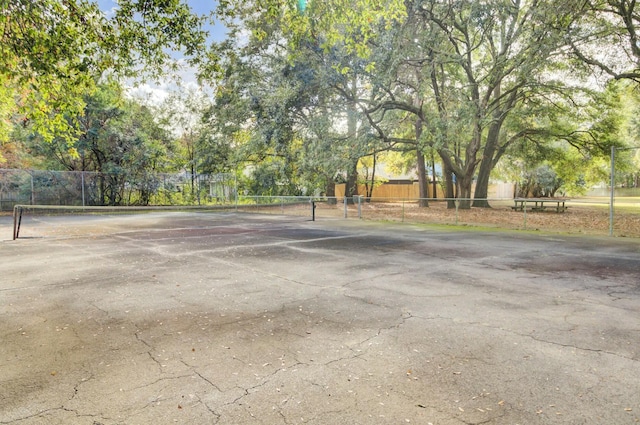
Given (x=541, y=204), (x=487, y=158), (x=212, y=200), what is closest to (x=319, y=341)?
(x=487, y=158)

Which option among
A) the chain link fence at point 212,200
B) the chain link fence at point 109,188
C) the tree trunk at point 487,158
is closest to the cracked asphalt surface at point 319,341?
the chain link fence at point 212,200

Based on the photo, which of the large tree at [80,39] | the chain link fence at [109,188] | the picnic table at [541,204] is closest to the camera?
the large tree at [80,39]

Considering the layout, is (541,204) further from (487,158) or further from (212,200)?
(212,200)

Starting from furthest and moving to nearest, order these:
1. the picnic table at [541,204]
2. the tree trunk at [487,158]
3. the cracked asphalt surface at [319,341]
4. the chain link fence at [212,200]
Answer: the tree trunk at [487,158] < the chain link fence at [212,200] < the picnic table at [541,204] < the cracked asphalt surface at [319,341]

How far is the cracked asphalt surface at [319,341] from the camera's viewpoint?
98.6 inches

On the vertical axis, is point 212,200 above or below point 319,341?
above

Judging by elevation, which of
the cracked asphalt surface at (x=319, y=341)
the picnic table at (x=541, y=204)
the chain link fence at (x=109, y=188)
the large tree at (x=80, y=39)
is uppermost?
the large tree at (x=80, y=39)

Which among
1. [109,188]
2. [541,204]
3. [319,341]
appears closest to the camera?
[319,341]

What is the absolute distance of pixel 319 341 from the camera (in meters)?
3.59

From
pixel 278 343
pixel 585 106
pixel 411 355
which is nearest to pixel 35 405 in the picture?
pixel 278 343

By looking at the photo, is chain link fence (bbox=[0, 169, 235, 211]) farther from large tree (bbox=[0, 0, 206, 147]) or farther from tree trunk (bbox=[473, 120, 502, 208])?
tree trunk (bbox=[473, 120, 502, 208])

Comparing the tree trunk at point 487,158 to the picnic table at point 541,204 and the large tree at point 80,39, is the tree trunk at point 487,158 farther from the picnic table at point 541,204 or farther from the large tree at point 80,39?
the large tree at point 80,39

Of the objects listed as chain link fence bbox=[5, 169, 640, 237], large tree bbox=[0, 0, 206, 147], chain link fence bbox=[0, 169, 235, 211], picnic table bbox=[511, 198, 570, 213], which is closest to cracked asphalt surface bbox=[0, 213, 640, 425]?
large tree bbox=[0, 0, 206, 147]

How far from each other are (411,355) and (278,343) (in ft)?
3.95
